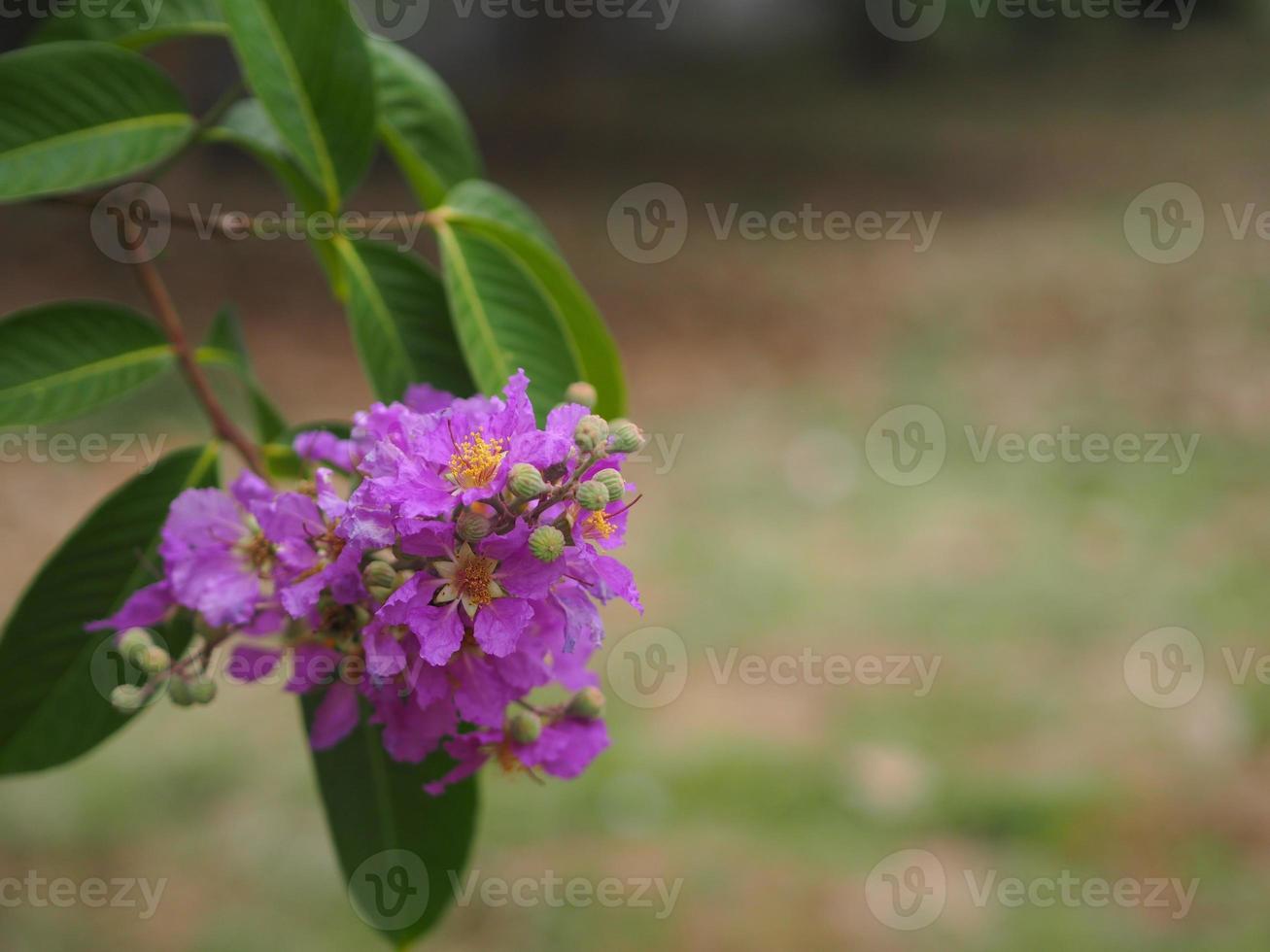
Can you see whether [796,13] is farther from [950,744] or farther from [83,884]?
[83,884]

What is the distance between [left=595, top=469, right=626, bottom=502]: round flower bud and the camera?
2.31 ft

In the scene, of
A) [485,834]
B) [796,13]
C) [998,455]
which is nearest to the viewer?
[485,834]

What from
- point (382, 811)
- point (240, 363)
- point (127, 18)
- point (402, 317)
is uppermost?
point (127, 18)

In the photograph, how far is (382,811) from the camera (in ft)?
3.38

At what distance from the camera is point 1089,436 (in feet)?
14.6

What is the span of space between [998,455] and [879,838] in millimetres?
2006

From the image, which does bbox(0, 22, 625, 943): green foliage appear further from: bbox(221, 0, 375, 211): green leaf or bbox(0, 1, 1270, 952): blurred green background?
bbox(0, 1, 1270, 952): blurred green background

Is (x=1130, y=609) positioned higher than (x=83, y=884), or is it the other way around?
(x=1130, y=609)

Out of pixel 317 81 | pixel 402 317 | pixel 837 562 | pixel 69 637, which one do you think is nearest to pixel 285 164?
pixel 317 81

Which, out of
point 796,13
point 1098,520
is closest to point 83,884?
point 1098,520

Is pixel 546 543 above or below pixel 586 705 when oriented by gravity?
above

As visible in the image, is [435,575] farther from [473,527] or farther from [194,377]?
[194,377]

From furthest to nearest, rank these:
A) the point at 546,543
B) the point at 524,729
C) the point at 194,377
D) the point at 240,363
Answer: the point at 240,363, the point at 194,377, the point at 524,729, the point at 546,543

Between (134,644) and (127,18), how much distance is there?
0.67m
